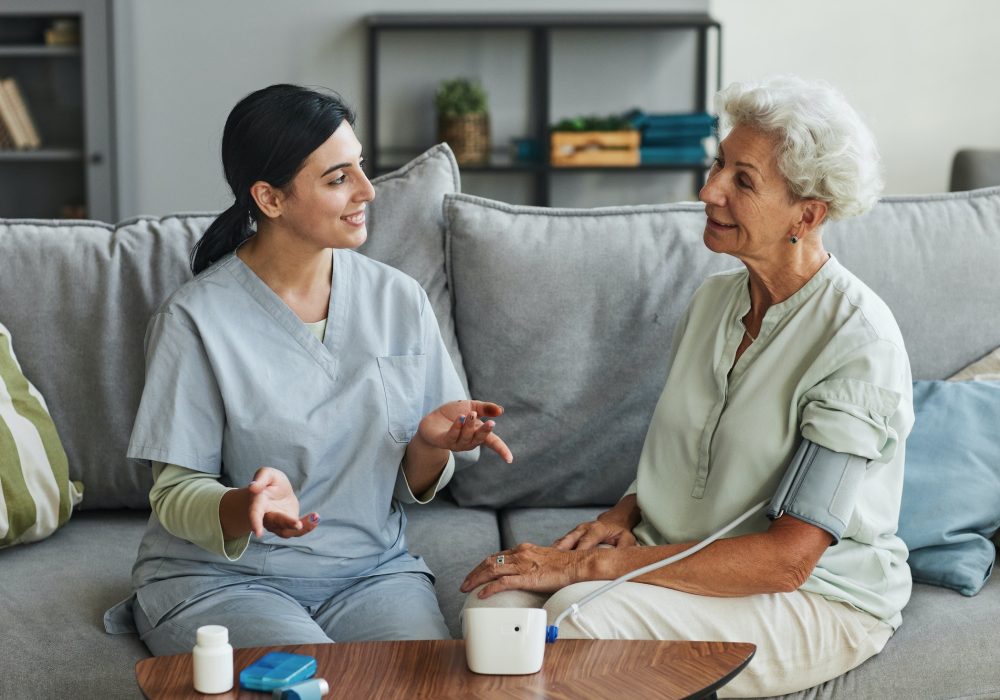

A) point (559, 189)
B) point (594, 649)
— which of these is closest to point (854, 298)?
point (594, 649)

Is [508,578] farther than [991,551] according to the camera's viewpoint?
No

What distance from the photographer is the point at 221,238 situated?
1.58 m

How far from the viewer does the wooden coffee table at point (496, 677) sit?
107 cm

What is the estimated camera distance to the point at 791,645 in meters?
1.38

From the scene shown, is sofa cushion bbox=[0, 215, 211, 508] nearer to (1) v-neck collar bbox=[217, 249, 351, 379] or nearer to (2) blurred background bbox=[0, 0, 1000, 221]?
(1) v-neck collar bbox=[217, 249, 351, 379]

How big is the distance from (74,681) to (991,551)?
50.9 inches

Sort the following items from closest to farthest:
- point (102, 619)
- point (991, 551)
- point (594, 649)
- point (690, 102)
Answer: point (594, 649), point (102, 619), point (991, 551), point (690, 102)

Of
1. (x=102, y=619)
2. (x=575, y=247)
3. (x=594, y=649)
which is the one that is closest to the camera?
(x=594, y=649)

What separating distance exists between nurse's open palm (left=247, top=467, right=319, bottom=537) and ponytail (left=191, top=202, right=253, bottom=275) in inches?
18.0

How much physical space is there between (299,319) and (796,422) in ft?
2.20

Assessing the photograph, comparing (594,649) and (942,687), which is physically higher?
(594,649)

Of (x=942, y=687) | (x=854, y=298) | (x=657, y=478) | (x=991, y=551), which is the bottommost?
(x=942, y=687)

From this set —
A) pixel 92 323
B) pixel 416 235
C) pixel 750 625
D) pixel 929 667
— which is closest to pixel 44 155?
pixel 92 323

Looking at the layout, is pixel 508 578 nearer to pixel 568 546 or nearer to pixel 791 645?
pixel 568 546
